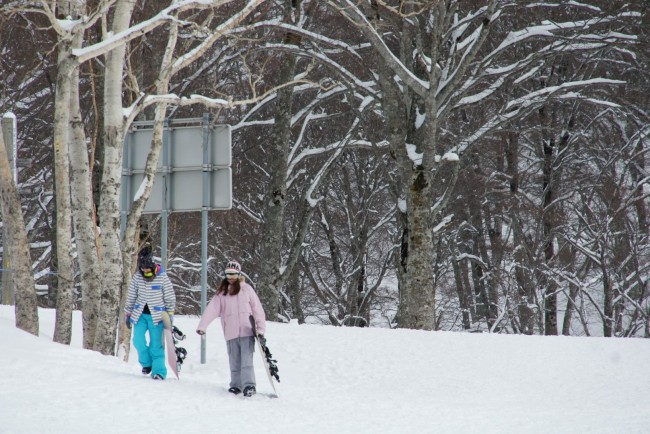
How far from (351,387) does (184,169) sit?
347cm

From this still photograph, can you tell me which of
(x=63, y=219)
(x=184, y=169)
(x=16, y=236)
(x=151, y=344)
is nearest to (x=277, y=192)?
(x=184, y=169)

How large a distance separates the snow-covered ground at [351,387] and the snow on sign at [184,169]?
2.06m

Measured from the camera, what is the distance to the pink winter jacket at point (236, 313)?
962 centimetres

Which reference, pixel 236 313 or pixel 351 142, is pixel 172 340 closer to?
pixel 236 313

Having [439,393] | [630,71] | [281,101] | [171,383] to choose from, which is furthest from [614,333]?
[171,383]

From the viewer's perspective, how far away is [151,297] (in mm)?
9406

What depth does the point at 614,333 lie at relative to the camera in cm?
2350

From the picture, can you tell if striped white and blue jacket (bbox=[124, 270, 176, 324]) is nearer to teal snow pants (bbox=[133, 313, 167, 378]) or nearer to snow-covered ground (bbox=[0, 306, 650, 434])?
teal snow pants (bbox=[133, 313, 167, 378])

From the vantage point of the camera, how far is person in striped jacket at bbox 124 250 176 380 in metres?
9.38

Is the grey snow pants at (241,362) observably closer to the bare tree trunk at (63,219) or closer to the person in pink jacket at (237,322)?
the person in pink jacket at (237,322)

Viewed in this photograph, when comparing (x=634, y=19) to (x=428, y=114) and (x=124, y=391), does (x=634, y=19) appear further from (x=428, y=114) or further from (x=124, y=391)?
(x=124, y=391)

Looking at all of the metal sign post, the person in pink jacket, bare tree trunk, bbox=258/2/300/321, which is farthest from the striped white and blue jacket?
bare tree trunk, bbox=258/2/300/321

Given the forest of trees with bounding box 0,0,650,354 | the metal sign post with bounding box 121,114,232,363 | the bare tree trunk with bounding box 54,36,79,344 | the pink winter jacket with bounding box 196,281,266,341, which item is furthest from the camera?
the metal sign post with bounding box 121,114,232,363

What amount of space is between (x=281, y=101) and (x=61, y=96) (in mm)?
8180
